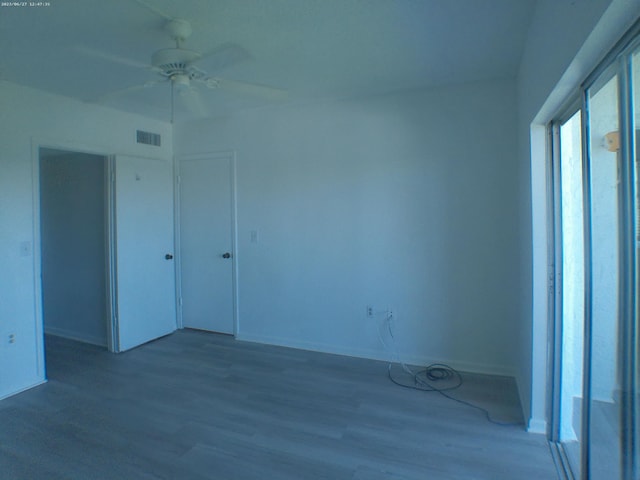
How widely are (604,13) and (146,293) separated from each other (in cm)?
425

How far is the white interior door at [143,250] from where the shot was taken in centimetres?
374

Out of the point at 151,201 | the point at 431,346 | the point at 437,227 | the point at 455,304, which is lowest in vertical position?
the point at 431,346

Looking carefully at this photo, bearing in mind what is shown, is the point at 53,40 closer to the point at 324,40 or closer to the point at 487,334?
the point at 324,40

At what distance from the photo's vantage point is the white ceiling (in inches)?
76.6

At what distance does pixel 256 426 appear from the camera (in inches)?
94.3

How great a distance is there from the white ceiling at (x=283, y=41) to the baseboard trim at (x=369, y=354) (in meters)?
2.45

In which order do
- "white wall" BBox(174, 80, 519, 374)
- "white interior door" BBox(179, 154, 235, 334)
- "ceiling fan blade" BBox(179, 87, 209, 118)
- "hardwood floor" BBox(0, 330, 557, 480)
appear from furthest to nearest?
"white interior door" BBox(179, 154, 235, 334) → "ceiling fan blade" BBox(179, 87, 209, 118) → "white wall" BBox(174, 80, 519, 374) → "hardwood floor" BBox(0, 330, 557, 480)

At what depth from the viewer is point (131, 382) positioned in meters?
3.05

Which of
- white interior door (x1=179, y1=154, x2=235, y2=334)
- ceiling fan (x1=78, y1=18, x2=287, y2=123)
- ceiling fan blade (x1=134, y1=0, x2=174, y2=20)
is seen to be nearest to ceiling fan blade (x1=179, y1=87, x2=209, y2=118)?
white interior door (x1=179, y1=154, x2=235, y2=334)

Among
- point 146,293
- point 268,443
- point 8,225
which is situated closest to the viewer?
point 268,443

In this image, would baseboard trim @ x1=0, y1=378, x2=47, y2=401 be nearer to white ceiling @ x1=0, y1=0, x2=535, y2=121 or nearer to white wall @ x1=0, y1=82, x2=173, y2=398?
white wall @ x1=0, y1=82, x2=173, y2=398

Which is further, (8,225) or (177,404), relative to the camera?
(8,225)

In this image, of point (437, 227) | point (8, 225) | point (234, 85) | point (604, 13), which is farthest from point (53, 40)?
point (437, 227)

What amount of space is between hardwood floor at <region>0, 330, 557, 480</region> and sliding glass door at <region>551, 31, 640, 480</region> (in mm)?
560
